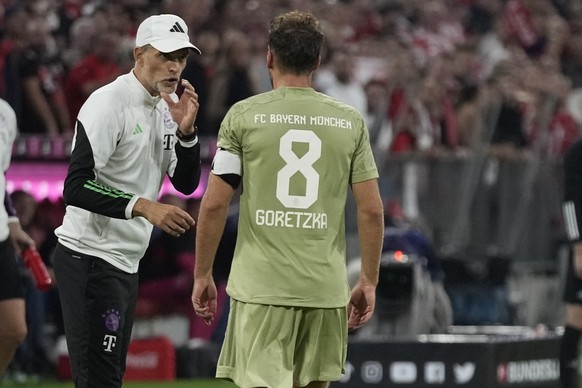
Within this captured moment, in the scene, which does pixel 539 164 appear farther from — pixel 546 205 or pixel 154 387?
pixel 154 387

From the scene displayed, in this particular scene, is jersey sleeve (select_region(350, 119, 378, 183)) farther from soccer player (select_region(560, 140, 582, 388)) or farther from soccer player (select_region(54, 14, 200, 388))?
soccer player (select_region(560, 140, 582, 388))

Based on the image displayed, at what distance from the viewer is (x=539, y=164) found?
57.8ft

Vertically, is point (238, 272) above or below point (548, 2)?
below

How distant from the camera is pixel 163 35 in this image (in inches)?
297

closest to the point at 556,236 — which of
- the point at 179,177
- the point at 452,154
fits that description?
the point at 452,154

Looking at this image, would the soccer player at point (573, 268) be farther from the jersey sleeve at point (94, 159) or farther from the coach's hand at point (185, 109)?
the jersey sleeve at point (94, 159)

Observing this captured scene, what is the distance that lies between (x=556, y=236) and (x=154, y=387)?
6.45m

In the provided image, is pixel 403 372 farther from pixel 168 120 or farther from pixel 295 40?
pixel 295 40

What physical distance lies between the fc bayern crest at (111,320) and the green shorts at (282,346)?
0.83m

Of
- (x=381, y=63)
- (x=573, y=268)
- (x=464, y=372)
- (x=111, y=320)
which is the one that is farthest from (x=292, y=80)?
(x=381, y=63)

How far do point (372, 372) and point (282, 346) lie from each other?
16.0 ft

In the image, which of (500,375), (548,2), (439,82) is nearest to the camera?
(500,375)

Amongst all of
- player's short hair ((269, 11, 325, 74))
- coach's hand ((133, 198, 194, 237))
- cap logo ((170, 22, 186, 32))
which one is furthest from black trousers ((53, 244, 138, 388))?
player's short hair ((269, 11, 325, 74))

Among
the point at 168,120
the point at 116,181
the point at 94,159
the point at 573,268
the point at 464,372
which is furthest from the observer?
the point at 464,372
